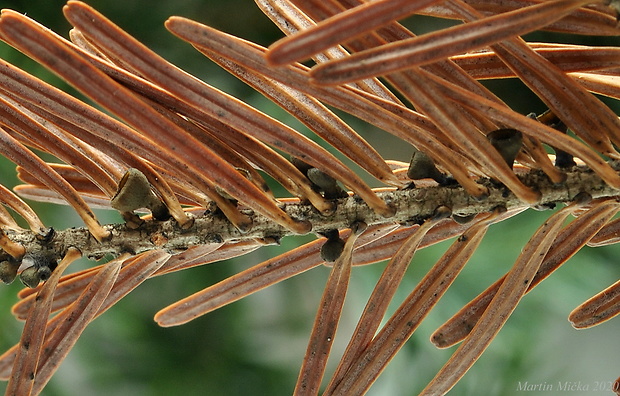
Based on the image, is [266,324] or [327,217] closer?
[327,217]

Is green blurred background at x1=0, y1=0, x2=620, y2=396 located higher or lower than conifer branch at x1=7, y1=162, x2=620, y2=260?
lower

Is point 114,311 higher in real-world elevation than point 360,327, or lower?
lower

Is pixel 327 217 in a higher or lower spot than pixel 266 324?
higher

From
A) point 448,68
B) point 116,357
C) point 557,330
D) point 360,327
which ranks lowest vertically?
point 116,357

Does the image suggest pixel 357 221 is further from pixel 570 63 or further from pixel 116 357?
pixel 116 357

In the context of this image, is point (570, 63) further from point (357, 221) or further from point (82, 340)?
point (82, 340)

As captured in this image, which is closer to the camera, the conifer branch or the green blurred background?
the conifer branch

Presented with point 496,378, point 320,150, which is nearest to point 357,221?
point 320,150

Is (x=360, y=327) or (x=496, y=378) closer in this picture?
(x=360, y=327)
